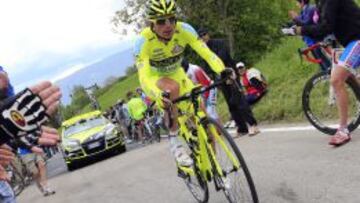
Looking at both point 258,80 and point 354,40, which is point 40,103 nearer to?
point 354,40

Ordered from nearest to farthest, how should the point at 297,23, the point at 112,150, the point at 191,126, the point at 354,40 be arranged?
1. the point at 191,126
2. the point at 354,40
3. the point at 297,23
4. the point at 112,150

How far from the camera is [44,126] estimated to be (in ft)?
11.1

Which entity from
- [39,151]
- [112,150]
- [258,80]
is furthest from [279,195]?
[112,150]

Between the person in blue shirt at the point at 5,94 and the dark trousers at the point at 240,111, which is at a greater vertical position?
the person in blue shirt at the point at 5,94

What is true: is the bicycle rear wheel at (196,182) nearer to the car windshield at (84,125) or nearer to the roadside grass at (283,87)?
the roadside grass at (283,87)

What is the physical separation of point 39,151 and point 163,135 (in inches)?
793

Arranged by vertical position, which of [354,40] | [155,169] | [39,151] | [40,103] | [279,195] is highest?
[40,103]

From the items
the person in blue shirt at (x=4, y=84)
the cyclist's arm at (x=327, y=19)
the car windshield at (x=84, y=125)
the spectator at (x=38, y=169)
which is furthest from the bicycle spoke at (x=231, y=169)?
the car windshield at (x=84, y=125)

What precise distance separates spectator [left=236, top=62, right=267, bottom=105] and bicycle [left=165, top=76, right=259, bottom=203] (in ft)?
21.9

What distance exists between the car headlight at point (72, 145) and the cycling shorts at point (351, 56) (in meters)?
13.2

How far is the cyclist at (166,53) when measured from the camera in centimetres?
694

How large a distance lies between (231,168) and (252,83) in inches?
308

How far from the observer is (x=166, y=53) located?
746cm

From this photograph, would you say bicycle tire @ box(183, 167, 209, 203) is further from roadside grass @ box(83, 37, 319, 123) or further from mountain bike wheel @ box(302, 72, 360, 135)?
roadside grass @ box(83, 37, 319, 123)
